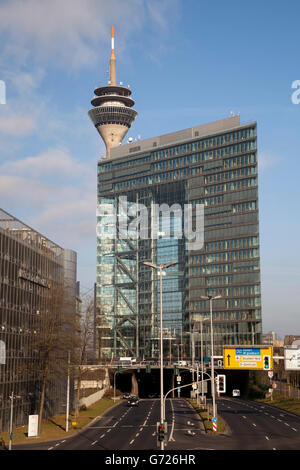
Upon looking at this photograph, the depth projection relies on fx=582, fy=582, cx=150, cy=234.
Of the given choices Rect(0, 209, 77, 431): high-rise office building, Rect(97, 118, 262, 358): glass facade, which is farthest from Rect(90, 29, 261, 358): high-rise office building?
Rect(0, 209, 77, 431): high-rise office building

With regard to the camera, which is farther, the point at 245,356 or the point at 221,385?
the point at 245,356

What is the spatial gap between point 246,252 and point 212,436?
381ft

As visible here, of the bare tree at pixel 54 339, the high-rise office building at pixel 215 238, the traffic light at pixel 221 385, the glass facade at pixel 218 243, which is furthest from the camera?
the high-rise office building at pixel 215 238

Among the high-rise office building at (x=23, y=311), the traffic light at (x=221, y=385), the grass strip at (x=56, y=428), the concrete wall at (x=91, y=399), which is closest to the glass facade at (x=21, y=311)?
the high-rise office building at (x=23, y=311)

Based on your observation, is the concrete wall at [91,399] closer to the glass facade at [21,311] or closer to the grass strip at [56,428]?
the grass strip at [56,428]

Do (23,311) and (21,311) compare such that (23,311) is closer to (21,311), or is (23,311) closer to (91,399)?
(21,311)

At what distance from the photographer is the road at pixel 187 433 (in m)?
56.2

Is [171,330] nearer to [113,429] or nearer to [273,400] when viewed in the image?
[273,400]

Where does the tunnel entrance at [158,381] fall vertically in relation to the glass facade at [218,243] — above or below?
below

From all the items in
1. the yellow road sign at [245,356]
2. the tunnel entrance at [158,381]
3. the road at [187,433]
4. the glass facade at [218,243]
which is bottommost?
the tunnel entrance at [158,381]

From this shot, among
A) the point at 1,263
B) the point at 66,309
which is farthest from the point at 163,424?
the point at 66,309

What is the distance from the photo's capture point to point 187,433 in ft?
217

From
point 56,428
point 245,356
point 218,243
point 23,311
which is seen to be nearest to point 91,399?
point 56,428

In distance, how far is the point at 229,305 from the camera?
177m
